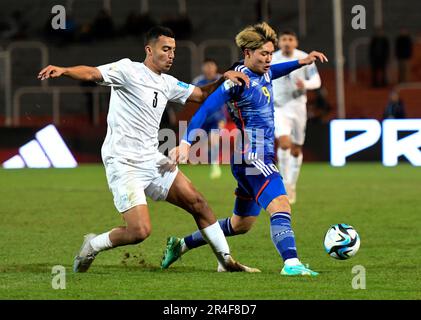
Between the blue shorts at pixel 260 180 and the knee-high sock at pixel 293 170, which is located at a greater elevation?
the blue shorts at pixel 260 180

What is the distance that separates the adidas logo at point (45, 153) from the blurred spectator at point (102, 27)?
22.6ft

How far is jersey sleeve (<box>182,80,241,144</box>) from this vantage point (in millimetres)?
8625

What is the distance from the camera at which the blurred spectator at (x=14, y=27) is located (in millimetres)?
29953

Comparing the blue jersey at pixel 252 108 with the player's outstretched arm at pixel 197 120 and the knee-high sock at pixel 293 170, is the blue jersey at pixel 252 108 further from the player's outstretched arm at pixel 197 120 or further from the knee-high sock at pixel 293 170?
the knee-high sock at pixel 293 170

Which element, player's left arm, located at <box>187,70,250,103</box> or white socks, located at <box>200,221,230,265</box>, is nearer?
player's left arm, located at <box>187,70,250,103</box>

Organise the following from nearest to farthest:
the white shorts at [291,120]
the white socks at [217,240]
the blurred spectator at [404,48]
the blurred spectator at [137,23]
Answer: the white socks at [217,240] → the white shorts at [291,120] → the blurred spectator at [404,48] → the blurred spectator at [137,23]

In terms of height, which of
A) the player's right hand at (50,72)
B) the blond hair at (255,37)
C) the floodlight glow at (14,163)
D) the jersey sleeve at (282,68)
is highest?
the blond hair at (255,37)

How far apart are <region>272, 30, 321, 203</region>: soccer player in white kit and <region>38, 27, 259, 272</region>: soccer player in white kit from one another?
21.3 feet

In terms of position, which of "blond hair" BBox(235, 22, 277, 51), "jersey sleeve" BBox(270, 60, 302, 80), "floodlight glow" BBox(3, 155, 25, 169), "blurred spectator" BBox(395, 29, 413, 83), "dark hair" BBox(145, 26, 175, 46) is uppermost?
"dark hair" BBox(145, 26, 175, 46)

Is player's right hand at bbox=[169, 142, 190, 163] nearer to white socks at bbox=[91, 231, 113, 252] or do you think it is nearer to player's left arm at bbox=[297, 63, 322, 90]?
white socks at bbox=[91, 231, 113, 252]

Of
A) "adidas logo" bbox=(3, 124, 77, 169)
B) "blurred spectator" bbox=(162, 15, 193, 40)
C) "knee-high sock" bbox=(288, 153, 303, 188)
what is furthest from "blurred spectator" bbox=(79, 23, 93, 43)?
"knee-high sock" bbox=(288, 153, 303, 188)

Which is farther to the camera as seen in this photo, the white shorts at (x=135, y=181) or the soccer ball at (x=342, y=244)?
the soccer ball at (x=342, y=244)

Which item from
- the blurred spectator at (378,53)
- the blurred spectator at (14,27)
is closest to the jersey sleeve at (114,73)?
the blurred spectator at (378,53)
